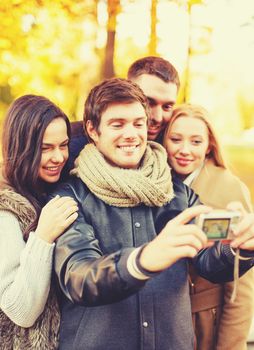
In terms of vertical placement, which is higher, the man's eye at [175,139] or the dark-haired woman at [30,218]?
the man's eye at [175,139]

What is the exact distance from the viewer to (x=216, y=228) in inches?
62.9

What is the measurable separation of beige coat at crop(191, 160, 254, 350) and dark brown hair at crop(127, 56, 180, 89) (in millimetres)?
508

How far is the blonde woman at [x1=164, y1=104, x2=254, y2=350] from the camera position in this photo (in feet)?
7.91

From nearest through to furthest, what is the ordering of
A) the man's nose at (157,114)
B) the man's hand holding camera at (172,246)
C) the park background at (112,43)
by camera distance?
the man's hand holding camera at (172,246), the man's nose at (157,114), the park background at (112,43)

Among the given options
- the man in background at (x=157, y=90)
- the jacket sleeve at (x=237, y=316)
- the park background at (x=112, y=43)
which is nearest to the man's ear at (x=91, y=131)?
the man in background at (x=157, y=90)

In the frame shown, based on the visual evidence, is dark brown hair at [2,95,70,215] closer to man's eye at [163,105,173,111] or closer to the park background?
man's eye at [163,105,173,111]

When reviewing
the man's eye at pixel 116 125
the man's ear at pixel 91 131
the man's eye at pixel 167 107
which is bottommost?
the man's ear at pixel 91 131

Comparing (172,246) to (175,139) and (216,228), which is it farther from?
(175,139)

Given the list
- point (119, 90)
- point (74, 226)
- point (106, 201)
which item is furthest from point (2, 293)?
point (119, 90)

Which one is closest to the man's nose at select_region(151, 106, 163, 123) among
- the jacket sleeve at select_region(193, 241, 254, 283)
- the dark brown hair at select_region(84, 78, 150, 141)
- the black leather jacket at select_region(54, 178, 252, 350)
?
the dark brown hair at select_region(84, 78, 150, 141)

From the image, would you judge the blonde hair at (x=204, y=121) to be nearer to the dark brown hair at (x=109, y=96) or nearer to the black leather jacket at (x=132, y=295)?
the dark brown hair at (x=109, y=96)

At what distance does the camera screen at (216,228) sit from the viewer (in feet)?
5.16

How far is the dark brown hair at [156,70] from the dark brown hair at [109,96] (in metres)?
0.59

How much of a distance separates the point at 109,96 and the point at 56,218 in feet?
1.60
